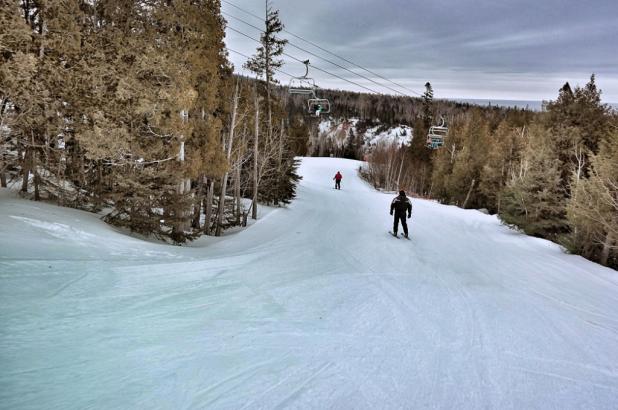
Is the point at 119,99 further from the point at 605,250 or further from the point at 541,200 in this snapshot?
the point at 541,200

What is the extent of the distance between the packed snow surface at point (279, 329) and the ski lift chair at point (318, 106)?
11.5 metres

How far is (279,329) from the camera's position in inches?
208

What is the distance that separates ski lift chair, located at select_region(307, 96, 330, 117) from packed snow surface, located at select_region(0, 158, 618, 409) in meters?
11.5

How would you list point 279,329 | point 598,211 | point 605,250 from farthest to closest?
point 605,250, point 598,211, point 279,329

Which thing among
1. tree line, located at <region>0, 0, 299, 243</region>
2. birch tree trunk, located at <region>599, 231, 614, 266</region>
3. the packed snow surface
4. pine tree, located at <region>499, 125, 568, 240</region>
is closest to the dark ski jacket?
the packed snow surface

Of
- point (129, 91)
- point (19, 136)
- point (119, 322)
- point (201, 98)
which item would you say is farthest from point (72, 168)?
point (119, 322)

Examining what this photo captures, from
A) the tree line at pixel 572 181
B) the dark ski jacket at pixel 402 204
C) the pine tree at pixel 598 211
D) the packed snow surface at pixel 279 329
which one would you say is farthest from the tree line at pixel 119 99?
the tree line at pixel 572 181

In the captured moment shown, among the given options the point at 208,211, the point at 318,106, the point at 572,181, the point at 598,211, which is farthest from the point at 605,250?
the point at 208,211

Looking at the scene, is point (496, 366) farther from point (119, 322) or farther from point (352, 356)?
point (119, 322)

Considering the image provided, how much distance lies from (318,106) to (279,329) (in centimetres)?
1648

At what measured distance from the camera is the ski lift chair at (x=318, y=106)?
19453mm

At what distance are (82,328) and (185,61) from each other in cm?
967

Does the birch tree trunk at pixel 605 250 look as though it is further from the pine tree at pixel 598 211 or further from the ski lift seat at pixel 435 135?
the ski lift seat at pixel 435 135

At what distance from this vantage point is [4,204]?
9742 mm
